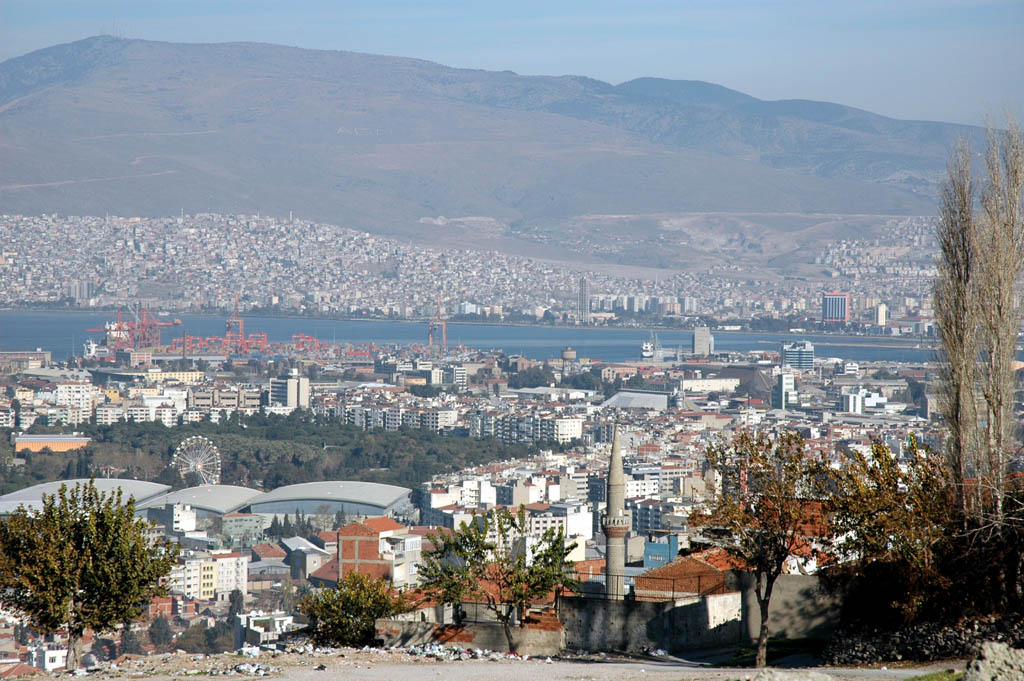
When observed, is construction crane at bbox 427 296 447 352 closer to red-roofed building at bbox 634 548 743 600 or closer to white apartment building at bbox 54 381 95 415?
white apartment building at bbox 54 381 95 415

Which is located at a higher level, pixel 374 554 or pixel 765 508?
pixel 765 508

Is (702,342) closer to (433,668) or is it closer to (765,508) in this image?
(765,508)

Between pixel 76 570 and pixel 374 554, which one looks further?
pixel 374 554

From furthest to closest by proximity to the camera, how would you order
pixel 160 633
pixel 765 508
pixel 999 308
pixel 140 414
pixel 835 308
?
1. pixel 835 308
2. pixel 140 414
3. pixel 160 633
4. pixel 765 508
5. pixel 999 308

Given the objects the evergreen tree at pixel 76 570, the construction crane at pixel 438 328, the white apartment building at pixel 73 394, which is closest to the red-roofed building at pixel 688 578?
the evergreen tree at pixel 76 570

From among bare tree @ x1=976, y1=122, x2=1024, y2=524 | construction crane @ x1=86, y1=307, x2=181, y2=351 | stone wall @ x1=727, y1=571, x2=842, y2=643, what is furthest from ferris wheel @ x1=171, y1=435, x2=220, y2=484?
construction crane @ x1=86, y1=307, x2=181, y2=351

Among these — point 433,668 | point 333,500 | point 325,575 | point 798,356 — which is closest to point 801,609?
point 433,668
